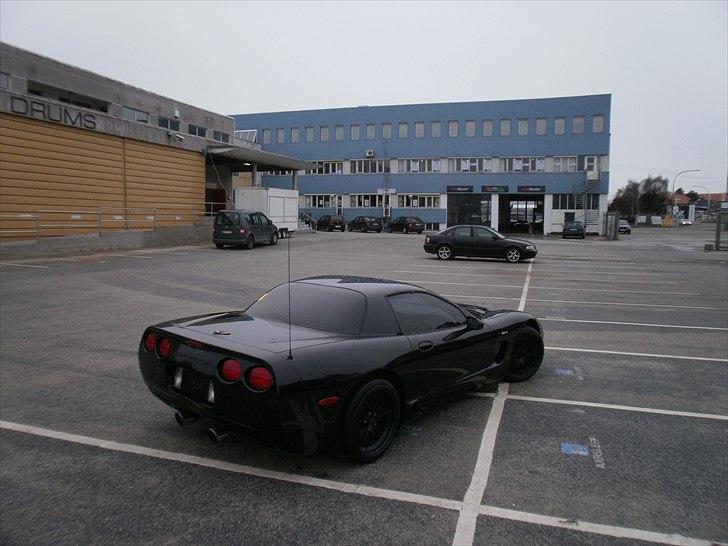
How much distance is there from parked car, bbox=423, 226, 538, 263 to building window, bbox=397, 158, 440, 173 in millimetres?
37156

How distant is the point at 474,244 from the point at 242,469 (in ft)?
62.7

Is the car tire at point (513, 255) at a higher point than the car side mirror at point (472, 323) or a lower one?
lower

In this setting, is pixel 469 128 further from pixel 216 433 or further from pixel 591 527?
pixel 591 527

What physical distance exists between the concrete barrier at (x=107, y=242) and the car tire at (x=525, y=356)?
1844 centimetres

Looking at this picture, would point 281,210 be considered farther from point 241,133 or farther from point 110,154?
point 241,133

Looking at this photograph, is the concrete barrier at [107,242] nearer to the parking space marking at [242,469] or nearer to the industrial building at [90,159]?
the industrial building at [90,159]

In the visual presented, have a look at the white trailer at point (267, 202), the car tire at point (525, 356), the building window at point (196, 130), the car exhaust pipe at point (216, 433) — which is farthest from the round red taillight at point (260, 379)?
the building window at point (196, 130)

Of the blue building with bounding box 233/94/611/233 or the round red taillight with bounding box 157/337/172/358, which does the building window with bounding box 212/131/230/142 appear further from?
the round red taillight with bounding box 157/337/172/358

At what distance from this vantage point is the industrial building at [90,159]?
20.8 metres

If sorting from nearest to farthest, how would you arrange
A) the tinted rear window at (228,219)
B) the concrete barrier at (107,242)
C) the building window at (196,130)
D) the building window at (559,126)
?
the concrete barrier at (107,242), the tinted rear window at (228,219), the building window at (196,130), the building window at (559,126)

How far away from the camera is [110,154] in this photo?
82.1ft

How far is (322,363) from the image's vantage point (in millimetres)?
3729

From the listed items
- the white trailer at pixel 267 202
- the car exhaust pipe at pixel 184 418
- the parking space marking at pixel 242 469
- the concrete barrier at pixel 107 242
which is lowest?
the parking space marking at pixel 242 469

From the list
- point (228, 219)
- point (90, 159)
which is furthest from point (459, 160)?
point (90, 159)
